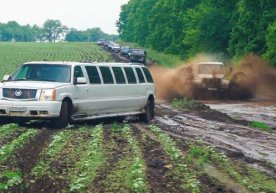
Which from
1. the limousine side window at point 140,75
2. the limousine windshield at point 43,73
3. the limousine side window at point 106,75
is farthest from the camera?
the limousine side window at point 140,75

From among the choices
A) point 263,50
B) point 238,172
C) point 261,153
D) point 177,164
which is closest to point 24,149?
point 177,164

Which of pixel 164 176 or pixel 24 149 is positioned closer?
pixel 164 176

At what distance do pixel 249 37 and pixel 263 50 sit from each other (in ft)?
11.7

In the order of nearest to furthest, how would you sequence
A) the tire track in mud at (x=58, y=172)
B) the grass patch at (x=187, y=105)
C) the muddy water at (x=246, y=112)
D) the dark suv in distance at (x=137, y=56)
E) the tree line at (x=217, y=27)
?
the tire track in mud at (x=58, y=172) → the muddy water at (x=246, y=112) → the grass patch at (x=187, y=105) → the tree line at (x=217, y=27) → the dark suv in distance at (x=137, y=56)

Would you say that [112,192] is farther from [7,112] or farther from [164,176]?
[7,112]

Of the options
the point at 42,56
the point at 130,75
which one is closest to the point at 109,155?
the point at 130,75

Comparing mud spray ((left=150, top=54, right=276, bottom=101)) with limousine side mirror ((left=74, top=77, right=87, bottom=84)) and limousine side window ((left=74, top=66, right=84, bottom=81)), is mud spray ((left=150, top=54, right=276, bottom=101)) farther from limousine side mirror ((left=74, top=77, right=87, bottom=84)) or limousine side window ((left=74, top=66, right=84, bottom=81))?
limousine side mirror ((left=74, top=77, right=87, bottom=84))

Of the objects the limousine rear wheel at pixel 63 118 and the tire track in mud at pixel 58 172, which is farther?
the limousine rear wheel at pixel 63 118

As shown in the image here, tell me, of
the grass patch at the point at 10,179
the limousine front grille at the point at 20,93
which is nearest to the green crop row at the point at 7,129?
the limousine front grille at the point at 20,93

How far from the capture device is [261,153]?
14609 millimetres

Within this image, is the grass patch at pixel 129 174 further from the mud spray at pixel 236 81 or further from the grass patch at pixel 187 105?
the mud spray at pixel 236 81

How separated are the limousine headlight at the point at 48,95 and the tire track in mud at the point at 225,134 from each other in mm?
3173

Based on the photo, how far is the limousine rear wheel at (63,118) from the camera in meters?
16.9

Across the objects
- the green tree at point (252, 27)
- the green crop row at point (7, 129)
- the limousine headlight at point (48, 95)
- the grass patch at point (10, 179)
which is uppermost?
the green tree at point (252, 27)
